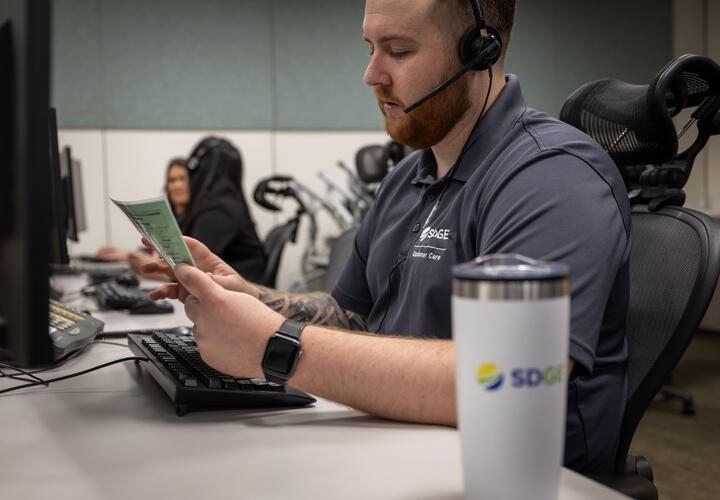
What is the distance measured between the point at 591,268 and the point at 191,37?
4.52 metres

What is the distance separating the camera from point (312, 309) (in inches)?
51.1

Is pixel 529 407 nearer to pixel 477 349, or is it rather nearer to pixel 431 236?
pixel 477 349

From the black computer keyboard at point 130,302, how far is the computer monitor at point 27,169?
3.79ft

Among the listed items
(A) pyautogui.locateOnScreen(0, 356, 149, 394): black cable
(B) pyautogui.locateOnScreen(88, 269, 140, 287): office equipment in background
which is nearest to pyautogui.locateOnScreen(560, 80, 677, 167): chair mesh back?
(A) pyautogui.locateOnScreen(0, 356, 149, 394): black cable

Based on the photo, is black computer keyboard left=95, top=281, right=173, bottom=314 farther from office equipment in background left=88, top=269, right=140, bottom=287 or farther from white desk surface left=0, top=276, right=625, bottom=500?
white desk surface left=0, top=276, right=625, bottom=500

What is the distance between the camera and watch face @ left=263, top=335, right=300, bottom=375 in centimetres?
76

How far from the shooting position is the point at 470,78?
1137mm

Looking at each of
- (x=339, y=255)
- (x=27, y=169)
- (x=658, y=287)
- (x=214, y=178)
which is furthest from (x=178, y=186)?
(x=27, y=169)

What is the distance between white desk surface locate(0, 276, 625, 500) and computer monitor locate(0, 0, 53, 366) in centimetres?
16

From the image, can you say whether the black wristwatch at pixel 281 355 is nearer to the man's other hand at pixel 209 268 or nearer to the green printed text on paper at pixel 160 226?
the green printed text on paper at pixel 160 226

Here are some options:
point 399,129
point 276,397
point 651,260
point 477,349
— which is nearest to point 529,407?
point 477,349

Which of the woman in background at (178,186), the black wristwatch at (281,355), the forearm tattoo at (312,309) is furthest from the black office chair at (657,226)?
the woman in background at (178,186)

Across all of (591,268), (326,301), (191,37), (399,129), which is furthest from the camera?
(191,37)

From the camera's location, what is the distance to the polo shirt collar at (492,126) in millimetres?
1083
